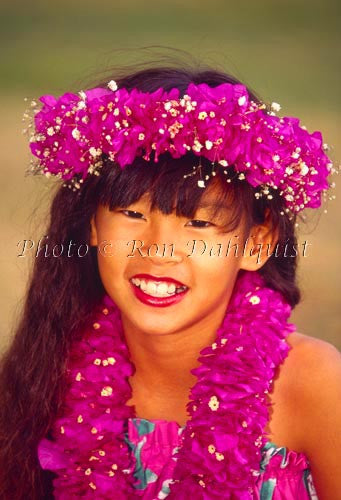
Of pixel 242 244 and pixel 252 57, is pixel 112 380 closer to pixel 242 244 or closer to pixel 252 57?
pixel 242 244

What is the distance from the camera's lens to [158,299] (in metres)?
2.99

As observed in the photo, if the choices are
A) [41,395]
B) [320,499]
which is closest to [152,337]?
[41,395]

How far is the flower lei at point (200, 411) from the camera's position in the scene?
296cm

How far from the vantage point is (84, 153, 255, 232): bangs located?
289cm

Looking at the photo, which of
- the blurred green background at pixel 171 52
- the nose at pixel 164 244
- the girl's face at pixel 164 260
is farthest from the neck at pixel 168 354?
the blurred green background at pixel 171 52

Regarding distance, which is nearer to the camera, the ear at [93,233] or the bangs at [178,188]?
the bangs at [178,188]

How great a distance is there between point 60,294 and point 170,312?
0.57m

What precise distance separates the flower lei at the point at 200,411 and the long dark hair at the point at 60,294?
0.07 m

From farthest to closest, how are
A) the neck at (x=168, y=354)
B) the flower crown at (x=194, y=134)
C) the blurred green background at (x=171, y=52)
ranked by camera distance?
the blurred green background at (x=171, y=52), the neck at (x=168, y=354), the flower crown at (x=194, y=134)

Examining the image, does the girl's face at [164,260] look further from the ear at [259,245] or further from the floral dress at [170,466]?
the floral dress at [170,466]

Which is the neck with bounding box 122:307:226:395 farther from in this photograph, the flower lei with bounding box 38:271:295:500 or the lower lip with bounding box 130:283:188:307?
the lower lip with bounding box 130:283:188:307

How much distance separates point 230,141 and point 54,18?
5.34 metres

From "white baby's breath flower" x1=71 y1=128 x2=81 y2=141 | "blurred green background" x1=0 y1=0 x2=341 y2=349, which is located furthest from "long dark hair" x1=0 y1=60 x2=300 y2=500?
"blurred green background" x1=0 y1=0 x2=341 y2=349

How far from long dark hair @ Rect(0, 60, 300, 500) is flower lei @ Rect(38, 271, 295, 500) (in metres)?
0.07
